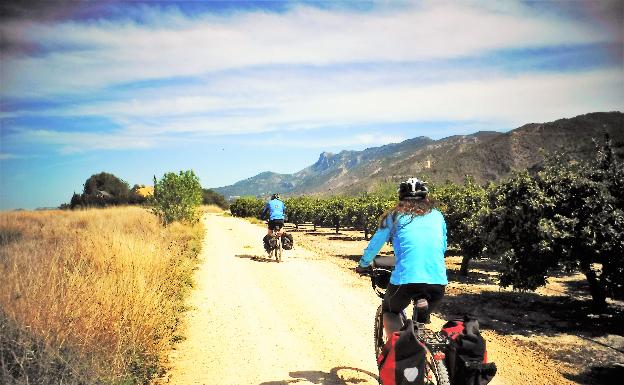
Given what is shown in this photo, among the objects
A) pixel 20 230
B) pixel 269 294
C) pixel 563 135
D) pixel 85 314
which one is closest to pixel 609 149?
pixel 269 294

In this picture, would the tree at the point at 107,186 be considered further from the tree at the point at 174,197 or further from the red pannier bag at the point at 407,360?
the red pannier bag at the point at 407,360

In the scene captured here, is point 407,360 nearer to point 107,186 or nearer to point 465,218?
point 465,218

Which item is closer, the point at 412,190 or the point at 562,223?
the point at 412,190

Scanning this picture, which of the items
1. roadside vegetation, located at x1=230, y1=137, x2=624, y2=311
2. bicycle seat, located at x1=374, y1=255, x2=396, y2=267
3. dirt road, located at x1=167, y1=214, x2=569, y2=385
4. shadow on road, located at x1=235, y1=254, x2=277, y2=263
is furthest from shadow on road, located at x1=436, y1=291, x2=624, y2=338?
shadow on road, located at x1=235, y1=254, x2=277, y2=263

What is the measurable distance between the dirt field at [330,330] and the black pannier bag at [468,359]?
2525mm

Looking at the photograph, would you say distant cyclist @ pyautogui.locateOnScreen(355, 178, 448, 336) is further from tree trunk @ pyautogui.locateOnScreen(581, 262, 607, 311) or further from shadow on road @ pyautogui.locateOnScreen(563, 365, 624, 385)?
tree trunk @ pyautogui.locateOnScreen(581, 262, 607, 311)

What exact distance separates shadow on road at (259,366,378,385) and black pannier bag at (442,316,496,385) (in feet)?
8.04

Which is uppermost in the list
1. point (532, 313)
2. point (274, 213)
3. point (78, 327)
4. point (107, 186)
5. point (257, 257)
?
point (107, 186)

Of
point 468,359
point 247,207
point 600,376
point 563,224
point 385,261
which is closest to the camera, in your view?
point 468,359

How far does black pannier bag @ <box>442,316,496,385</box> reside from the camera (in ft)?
10.6

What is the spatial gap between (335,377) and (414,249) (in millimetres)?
2784

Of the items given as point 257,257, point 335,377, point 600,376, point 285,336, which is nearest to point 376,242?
point 335,377

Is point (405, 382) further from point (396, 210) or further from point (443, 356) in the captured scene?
point (396, 210)

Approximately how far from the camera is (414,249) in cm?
389
